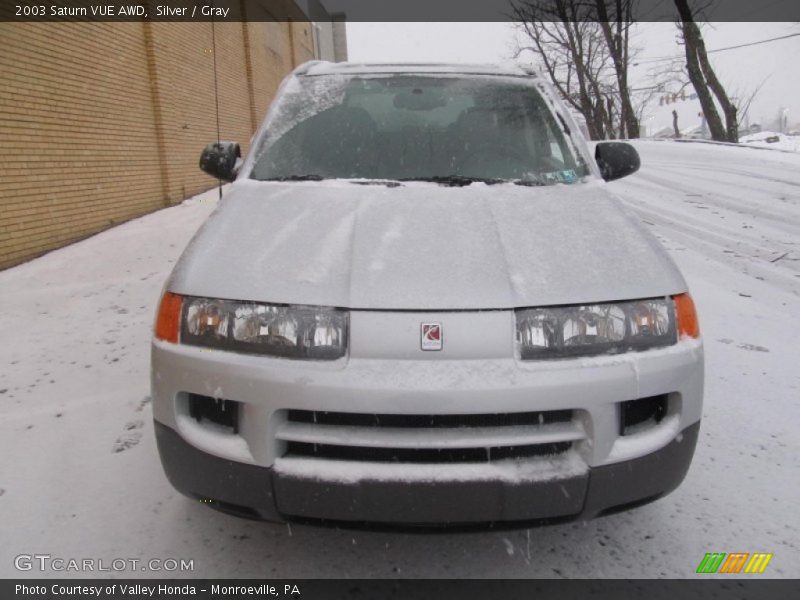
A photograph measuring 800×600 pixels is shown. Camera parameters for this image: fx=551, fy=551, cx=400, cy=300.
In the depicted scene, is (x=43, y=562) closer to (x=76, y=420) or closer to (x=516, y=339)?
(x=76, y=420)

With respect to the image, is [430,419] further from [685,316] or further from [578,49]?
[578,49]

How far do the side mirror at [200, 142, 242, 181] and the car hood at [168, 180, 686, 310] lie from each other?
2.22 ft

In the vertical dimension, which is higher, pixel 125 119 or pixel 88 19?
pixel 88 19

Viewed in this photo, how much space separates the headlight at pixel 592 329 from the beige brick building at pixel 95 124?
19.9ft

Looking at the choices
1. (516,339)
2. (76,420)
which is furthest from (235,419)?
(76,420)

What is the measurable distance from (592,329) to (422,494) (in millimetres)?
711

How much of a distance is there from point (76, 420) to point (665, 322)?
2870mm

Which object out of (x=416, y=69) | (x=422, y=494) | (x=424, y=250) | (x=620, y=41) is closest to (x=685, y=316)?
(x=424, y=250)

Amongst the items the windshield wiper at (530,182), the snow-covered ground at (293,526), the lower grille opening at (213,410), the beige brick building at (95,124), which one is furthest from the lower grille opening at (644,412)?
the beige brick building at (95,124)

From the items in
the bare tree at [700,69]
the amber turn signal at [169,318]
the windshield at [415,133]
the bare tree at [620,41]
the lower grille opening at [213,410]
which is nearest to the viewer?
the lower grille opening at [213,410]

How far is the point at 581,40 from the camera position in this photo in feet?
87.5

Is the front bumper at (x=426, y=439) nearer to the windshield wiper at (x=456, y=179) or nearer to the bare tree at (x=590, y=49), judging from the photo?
the windshield wiper at (x=456, y=179)

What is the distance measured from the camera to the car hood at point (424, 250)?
5.57 ft

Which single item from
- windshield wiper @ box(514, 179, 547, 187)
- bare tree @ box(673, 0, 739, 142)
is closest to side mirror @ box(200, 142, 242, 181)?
windshield wiper @ box(514, 179, 547, 187)
